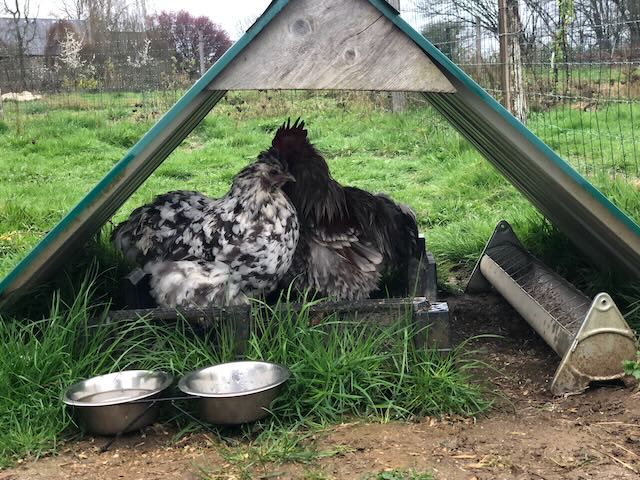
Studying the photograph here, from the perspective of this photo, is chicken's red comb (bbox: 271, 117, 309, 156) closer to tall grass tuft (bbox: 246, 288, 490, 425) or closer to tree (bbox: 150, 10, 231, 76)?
tall grass tuft (bbox: 246, 288, 490, 425)

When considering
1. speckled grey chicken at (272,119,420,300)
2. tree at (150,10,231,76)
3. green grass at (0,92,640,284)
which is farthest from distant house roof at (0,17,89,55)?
speckled grey chicken at (272,119,420,300)

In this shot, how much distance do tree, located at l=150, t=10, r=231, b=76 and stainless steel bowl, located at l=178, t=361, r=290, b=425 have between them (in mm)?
10048

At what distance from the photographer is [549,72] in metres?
7.12

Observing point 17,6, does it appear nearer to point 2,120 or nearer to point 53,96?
point 53,96

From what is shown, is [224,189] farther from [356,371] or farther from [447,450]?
[447,450]

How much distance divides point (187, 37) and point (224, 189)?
8.22 metres

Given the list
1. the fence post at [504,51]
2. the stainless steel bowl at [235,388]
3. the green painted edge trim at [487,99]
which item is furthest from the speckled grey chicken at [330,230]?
the fence post at [504,51]

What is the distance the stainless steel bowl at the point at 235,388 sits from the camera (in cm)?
278

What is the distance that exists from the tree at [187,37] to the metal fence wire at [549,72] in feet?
3.29

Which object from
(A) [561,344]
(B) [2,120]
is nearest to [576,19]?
(A) [561,344]

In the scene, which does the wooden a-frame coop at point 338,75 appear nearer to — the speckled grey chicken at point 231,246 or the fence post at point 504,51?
the speckled grey chicken at point 231,246

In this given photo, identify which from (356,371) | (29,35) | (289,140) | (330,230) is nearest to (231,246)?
(330,230)

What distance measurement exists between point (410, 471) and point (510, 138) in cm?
148

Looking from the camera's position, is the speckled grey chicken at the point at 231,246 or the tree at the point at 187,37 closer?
the speckled grey chicken at the point at 231,246
